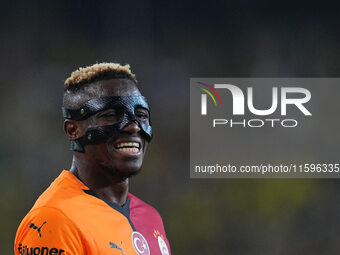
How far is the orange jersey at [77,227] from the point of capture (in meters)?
1.95

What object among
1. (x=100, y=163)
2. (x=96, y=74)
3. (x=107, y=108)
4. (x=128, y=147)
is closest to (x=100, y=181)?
(x=100, y=163)

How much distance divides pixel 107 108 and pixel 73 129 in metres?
0.20

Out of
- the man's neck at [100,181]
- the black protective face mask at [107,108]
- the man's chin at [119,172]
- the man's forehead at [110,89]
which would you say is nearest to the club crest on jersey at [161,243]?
the man's neck at [100,181]

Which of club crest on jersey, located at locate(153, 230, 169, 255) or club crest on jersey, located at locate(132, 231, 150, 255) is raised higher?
club crest on jersey, located at locate(132, 231, 150, 255)

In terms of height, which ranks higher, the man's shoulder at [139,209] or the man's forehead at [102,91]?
the man's forehead at [102,91]

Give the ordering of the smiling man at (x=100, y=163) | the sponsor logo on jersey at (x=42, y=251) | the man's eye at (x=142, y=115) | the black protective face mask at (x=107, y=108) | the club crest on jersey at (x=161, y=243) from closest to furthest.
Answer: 1. the sponsor logo on jersey at (x=42, y=251)
2. the smiling man at (x=100, y=163)
3. the black protective face mask at (x=107, y=108)
4. the man's eye at (x=142, y=115)
5. the club crest on jersey at (x=161, y=243)

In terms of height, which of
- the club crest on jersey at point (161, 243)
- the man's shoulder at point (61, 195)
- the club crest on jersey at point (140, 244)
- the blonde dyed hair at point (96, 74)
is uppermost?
the blonde dyed hair at point (96, 74)

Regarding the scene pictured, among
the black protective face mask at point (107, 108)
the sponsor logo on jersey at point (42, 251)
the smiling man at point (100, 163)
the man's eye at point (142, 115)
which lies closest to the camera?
the sponsor logo on jersey at point (42, 251)

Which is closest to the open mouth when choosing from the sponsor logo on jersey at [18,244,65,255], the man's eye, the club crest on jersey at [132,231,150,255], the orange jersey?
the man's eye

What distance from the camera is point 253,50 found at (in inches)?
214

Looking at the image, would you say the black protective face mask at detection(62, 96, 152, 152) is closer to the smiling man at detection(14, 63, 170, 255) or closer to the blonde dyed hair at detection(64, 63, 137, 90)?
the smiling man at detection(14, 63, 170, 255)

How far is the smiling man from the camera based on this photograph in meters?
2.04

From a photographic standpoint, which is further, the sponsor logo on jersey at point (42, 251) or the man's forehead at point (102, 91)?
the man's forehead at point (102, 91)

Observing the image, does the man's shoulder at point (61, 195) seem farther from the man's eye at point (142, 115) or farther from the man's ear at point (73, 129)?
the man's eye at point (142, 115)
